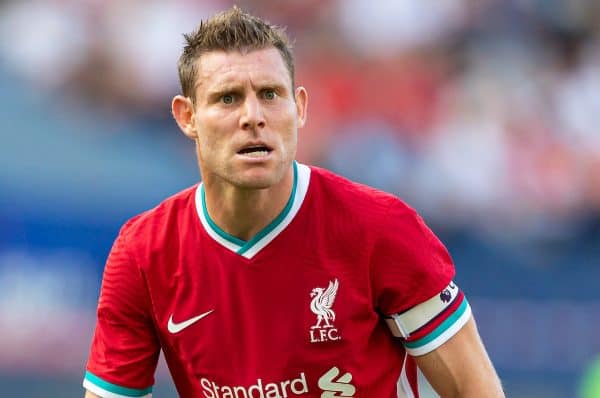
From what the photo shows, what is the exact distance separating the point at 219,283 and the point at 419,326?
2.23ft

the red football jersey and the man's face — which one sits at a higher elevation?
the man's face

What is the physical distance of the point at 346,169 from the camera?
34.7 feet

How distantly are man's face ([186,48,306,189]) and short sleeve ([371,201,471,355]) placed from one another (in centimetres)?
42

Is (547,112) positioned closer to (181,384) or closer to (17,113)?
(17,113)

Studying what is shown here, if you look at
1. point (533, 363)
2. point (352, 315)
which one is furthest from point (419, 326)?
point (533, 363)

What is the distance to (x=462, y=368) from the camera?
4.09 metres

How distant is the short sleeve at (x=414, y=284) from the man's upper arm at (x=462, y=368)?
0.10ft

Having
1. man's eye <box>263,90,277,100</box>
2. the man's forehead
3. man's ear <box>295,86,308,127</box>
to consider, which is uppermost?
the man's forehead

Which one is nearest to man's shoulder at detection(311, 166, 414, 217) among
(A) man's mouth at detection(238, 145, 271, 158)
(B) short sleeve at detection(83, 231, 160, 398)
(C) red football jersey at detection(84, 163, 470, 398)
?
(C) red football jersey at detection(84, 163, 470, 398)

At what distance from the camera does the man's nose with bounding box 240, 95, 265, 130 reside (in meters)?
3.94

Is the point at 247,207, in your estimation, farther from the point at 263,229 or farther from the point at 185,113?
the point at 185,113

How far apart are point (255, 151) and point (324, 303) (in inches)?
22.1

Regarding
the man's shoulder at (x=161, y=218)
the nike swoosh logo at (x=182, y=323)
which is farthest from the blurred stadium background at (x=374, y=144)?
the nike swoosh logo at (x=182, y=323)

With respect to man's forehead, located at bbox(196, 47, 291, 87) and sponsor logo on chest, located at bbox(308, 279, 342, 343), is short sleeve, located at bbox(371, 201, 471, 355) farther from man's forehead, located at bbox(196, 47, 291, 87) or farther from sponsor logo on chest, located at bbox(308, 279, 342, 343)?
man's forehead, located at bbox(196, 47, 291, 87)
